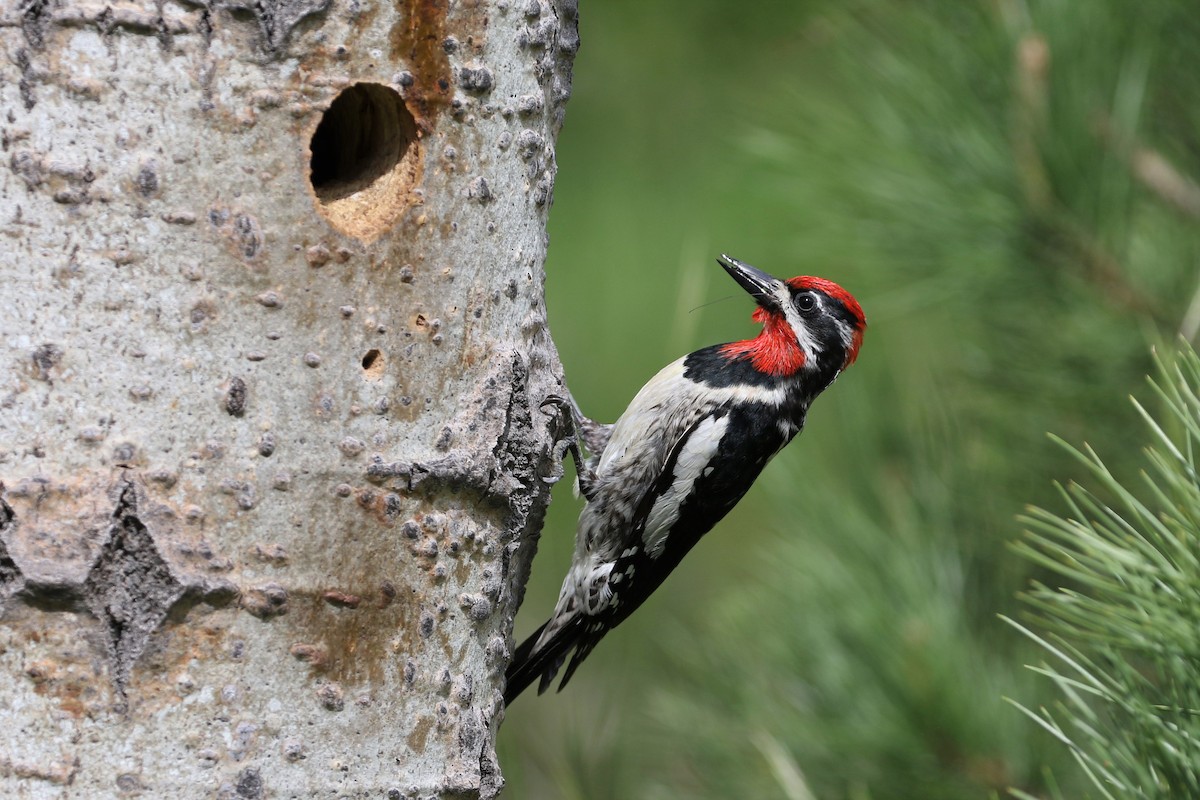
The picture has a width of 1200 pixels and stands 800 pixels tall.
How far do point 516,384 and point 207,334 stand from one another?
40cm

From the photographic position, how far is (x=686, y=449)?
2.61 meters

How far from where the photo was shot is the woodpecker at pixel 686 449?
2554 millimetres

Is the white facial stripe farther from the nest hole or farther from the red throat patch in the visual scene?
the nest hole

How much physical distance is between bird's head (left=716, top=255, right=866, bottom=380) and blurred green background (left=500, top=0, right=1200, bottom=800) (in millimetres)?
80

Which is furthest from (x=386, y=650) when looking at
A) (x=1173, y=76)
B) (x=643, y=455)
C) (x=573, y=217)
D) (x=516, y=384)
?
(x=573, y=217)

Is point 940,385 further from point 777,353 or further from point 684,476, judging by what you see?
point 684,476

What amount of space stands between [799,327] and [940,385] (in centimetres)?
33

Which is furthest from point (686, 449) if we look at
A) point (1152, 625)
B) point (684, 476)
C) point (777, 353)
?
point (1152, 625)

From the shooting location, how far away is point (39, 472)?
117 cm

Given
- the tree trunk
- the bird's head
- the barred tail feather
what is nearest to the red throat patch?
the bird's head

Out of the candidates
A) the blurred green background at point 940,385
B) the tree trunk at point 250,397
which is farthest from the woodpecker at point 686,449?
the tree trunk at point 250,397

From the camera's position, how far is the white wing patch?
258 cm

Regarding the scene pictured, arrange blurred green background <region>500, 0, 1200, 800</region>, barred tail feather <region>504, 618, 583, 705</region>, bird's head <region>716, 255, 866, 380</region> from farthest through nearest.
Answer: bird's head <region>716, 255, 866, 380</region> → barred tail feather <region>504, 618, 583, 705</region> → blurred green background <region>500, 0, 1200, 800</region>

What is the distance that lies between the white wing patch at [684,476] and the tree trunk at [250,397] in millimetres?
1123
